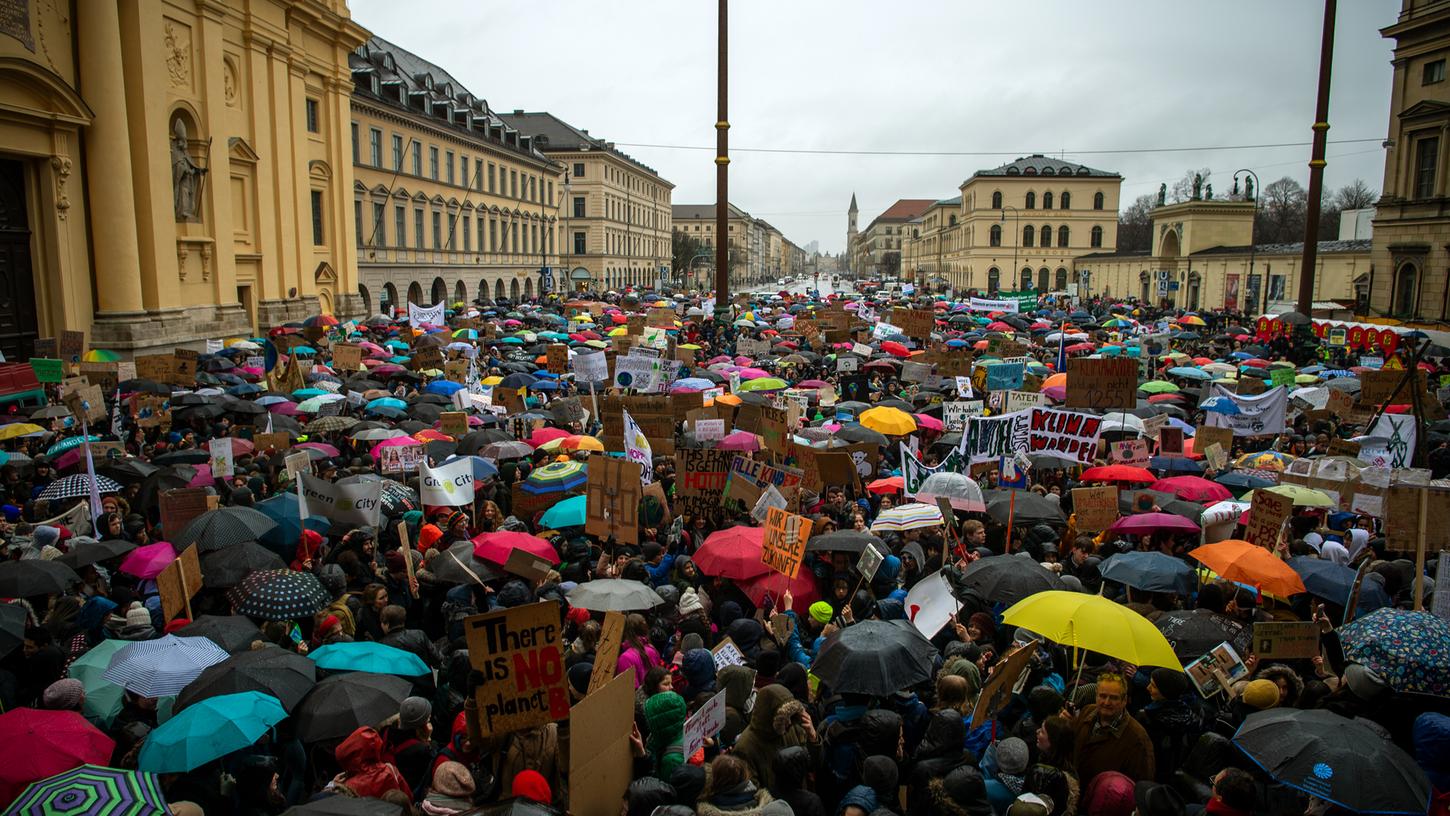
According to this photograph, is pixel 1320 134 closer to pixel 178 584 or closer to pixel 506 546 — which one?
pixel 506 546

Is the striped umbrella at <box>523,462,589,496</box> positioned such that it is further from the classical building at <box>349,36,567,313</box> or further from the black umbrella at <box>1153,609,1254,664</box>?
the classical building at <box>349,36,567,313</box>

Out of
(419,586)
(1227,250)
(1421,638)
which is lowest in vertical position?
(419,586)

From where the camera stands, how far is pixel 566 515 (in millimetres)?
9312

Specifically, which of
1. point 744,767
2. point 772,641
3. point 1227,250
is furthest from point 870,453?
point 1227,250

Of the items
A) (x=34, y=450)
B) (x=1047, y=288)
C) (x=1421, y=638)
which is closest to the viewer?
(x=1421, y=638)

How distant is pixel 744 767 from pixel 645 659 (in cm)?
173

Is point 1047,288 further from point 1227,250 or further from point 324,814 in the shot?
point 324,814

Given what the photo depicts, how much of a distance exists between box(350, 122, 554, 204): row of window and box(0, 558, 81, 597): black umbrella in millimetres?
39766

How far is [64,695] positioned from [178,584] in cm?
161

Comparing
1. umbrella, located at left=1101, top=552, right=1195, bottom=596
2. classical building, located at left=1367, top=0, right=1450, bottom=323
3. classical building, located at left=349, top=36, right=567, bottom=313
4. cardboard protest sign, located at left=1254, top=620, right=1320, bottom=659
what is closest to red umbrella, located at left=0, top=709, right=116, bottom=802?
cardboard protest sign, located at left=1254, top=620, right=1320, bottom=659

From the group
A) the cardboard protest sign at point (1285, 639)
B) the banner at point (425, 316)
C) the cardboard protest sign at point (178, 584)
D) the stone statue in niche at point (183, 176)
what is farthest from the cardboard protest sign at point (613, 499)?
the stone statue in niche at point (183, 176)

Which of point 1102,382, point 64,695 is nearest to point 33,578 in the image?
point 64,695

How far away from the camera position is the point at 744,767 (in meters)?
4.40

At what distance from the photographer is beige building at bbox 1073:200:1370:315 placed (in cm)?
4453
